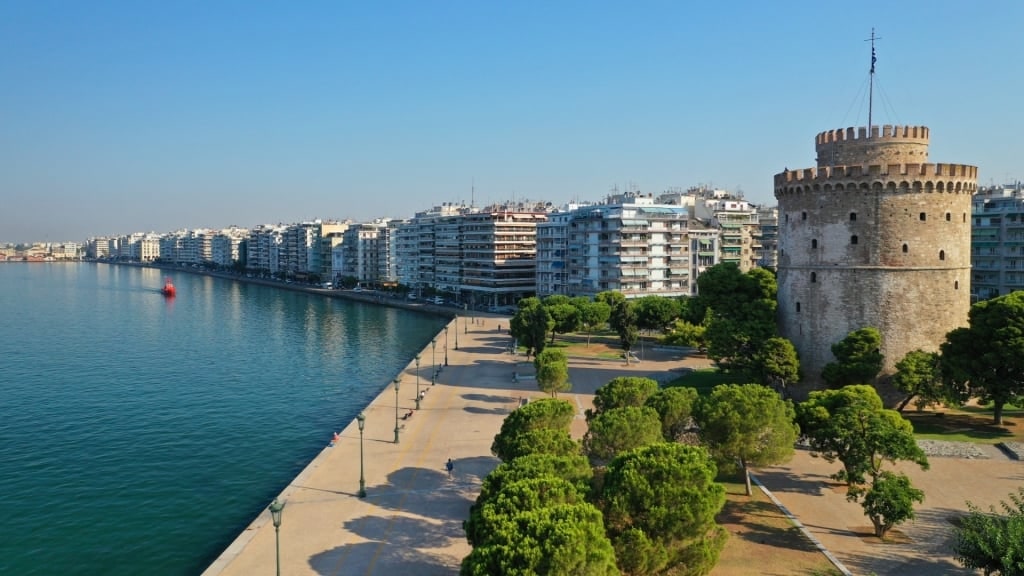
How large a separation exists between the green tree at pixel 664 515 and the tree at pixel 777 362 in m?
23.5

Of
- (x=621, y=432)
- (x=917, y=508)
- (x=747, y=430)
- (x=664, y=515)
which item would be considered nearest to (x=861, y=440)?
(x=917, y=508)

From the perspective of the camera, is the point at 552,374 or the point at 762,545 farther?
the point at 552,374

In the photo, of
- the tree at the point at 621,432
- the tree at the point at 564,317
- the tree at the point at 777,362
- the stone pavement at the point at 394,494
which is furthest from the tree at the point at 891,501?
the tree at the point at 564,317

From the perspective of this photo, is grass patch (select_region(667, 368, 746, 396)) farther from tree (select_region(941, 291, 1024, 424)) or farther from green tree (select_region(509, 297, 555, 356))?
tree (select_region(941, 291, 1024, 424))

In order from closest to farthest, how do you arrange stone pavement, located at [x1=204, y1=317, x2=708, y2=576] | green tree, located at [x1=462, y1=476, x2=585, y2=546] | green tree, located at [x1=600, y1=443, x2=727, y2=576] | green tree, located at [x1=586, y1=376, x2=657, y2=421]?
green tree, located at [x1=462, y1=476, x2=585, y2=546]
green tree, located at [x1=600, y1=443, x2=727, y2=576]
stone pavement, located at [x1=204, y1=317, x2=708, y2=576]
green tree, located at [x1=586, y1=376, x2=657, y2=421]

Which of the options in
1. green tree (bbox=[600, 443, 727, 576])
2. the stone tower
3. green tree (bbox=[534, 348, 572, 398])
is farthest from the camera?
green tree (bbox=[534, 348, 572, 398])

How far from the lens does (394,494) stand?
28297 mm

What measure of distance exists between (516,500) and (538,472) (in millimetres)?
2397

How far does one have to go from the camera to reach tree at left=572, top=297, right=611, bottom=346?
69062 millimetres

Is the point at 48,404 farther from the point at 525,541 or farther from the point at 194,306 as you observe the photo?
the point at 194,306

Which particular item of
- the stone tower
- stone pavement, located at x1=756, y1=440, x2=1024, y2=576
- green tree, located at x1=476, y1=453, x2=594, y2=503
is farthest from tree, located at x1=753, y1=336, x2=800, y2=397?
green tree, located at x1=476, y1=453, x2=594, y2=503

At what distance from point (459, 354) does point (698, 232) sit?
138 feet

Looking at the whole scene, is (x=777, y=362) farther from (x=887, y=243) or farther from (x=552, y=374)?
(x=552, y=374)

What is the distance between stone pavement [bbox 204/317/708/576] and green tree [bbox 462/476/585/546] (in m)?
4.23
